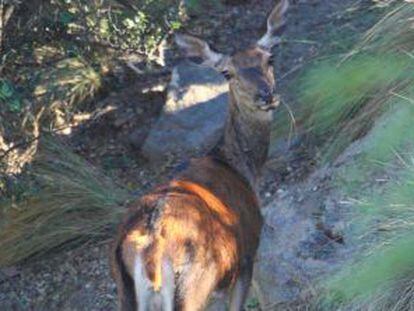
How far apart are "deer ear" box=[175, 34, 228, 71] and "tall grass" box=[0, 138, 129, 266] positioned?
1.57 m

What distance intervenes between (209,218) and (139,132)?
3.59m

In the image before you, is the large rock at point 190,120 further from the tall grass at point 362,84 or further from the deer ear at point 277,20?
the deer ear at point 277,20

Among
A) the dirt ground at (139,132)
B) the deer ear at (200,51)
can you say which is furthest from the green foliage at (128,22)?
the deer ear at (200,51)

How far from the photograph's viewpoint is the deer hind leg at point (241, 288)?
19.9ft

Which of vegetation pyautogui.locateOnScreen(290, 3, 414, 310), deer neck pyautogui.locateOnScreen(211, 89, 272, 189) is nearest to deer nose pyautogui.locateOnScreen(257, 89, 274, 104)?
deer neck pyautogui.locateOnScreen(211, 89, 272, 189)

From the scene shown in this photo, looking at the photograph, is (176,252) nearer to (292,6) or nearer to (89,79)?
(89,79)

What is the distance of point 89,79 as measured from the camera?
30.2 feet

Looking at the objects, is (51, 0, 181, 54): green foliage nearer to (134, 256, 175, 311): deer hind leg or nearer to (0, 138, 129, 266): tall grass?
(0, 138, 129, 266): tall grass

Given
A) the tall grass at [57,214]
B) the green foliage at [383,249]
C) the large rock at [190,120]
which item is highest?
the green foliage at [383,249]

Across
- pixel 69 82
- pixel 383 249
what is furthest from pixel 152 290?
pixel 69 82

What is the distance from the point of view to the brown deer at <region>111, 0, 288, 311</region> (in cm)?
508

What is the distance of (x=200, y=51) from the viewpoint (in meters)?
6.85

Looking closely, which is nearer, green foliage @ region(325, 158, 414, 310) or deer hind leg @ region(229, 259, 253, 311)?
green foliage @ region(325, 158, 414, 310)

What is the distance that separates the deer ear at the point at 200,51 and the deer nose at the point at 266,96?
15.4 inches
